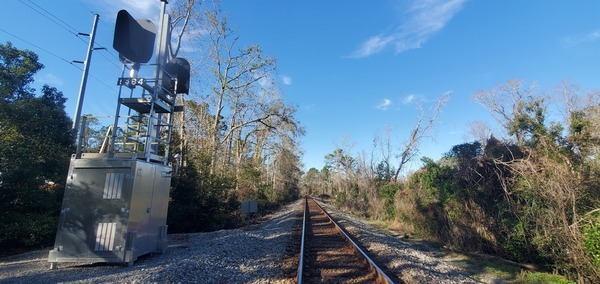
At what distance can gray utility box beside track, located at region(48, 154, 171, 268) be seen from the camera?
7.42 m

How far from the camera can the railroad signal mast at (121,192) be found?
7.45 metres

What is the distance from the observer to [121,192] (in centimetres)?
758

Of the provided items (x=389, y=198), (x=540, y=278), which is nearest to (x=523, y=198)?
(x=540, y=278)

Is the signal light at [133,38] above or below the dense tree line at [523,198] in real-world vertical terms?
above

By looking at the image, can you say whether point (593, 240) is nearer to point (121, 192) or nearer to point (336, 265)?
point (336, 265)

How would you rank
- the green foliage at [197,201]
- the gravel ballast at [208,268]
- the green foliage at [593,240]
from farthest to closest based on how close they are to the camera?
the green foliage at [197,201] → the green foliage at [593,240] → the gravel ballast at [208,268]

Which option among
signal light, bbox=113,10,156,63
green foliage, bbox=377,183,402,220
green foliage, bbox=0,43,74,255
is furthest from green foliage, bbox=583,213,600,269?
green foliage, bbox=377,183,402,220

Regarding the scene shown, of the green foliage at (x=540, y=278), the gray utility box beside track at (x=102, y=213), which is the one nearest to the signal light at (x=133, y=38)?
the gray utility box beside track at (x=102, y=213)

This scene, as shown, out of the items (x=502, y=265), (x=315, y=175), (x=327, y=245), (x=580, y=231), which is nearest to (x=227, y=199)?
(x=327, y=245)

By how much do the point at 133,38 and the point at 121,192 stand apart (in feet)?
14.7

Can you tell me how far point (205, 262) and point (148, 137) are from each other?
3553mm

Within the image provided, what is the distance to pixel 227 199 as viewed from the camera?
2111 cm

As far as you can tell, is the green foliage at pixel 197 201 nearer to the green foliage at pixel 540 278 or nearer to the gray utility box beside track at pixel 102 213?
the gray utility box beside track at pixel 102 213

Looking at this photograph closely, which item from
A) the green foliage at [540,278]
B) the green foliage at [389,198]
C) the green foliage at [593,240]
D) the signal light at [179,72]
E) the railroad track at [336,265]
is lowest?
the green foliage at [540,278]
